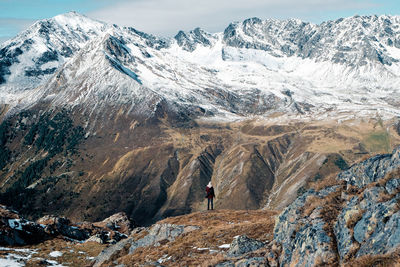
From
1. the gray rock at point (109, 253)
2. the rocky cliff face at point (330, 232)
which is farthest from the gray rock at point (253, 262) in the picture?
the gray rock at point (109, 253)

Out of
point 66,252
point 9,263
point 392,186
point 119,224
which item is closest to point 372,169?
point 392,186

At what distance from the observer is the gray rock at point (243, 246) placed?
3064cm

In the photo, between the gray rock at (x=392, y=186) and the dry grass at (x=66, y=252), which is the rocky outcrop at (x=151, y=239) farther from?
the gray rock at (x=392, y=186)

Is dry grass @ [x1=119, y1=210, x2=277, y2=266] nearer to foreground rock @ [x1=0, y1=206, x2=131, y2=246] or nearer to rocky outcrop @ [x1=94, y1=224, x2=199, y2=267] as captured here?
rocky outcrop @ [x1=94, y1=224, x2=199, y2=267]

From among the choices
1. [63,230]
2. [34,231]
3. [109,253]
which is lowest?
[109,253]

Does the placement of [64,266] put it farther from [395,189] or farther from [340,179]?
[395,189]

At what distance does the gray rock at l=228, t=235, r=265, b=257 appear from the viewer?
101 ft

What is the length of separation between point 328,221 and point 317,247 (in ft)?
9.12

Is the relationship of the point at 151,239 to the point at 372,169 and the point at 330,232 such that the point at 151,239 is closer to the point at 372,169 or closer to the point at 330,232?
the point at 330,232

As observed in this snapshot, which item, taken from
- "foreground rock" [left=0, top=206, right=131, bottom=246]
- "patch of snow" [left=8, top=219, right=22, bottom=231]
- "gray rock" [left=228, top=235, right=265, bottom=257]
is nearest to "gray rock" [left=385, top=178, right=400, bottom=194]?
"gray rock" [left=228, top=235, right=265, bottom=257]

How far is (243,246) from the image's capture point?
31172mm

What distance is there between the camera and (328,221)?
25.0 metres

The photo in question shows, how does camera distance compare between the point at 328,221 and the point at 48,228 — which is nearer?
the point at 328,221

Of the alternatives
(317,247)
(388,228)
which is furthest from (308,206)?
(388,228)
